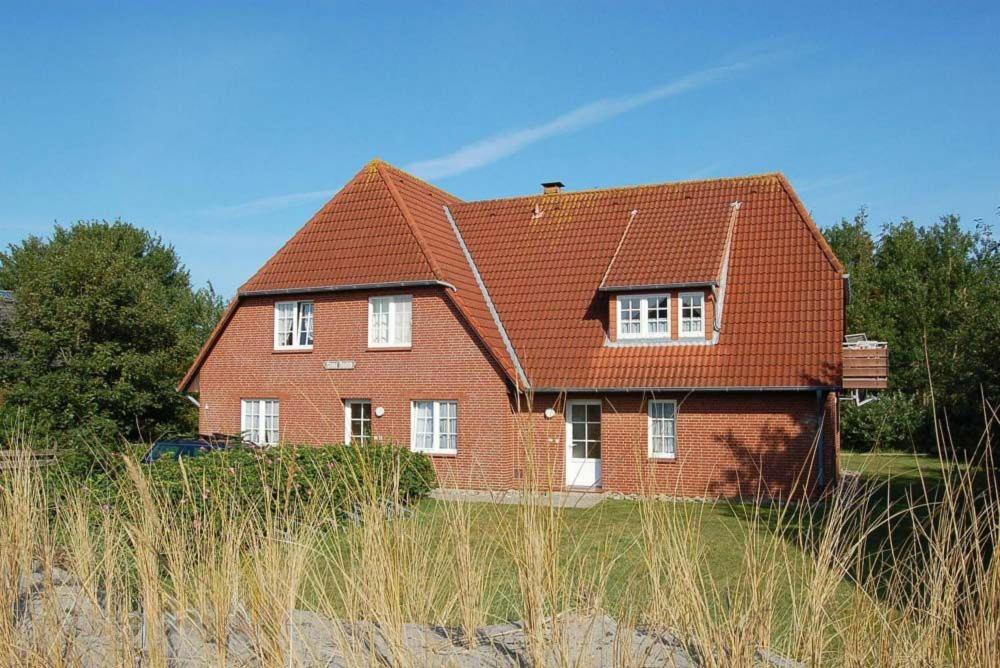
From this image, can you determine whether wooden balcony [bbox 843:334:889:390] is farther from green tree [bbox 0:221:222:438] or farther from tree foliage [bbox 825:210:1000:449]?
green tree [bbox 0:221:222:438]

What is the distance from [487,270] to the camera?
24094 mm

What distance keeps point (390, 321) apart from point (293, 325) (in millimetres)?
2879

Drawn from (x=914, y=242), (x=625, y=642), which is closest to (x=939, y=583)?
(x=625, y=642)

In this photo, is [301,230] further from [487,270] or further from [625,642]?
[625,642]

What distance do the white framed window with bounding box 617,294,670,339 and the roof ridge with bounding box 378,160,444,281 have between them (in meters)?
4.26

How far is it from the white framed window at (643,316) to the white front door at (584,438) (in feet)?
6.09

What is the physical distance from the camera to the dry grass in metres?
3.69

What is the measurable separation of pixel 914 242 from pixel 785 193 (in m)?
32.6

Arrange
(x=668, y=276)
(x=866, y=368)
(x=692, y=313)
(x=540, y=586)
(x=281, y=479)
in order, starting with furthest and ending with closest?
(x=692, y=313) → (x=668, y=276) → (x=866, y=368) → (x=281, y=479) → (x=540, y=586)

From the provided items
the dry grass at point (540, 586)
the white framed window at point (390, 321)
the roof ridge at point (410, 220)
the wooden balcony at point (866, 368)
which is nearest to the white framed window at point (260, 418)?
the white framed window at point (390, 321)

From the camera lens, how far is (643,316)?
68.8 ft

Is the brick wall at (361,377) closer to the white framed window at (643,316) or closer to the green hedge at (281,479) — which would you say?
the green hedge at (281,479)

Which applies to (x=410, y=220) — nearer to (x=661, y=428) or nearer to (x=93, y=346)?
(x=661, y=428)

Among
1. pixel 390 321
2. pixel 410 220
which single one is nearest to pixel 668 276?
pixel 410 220
